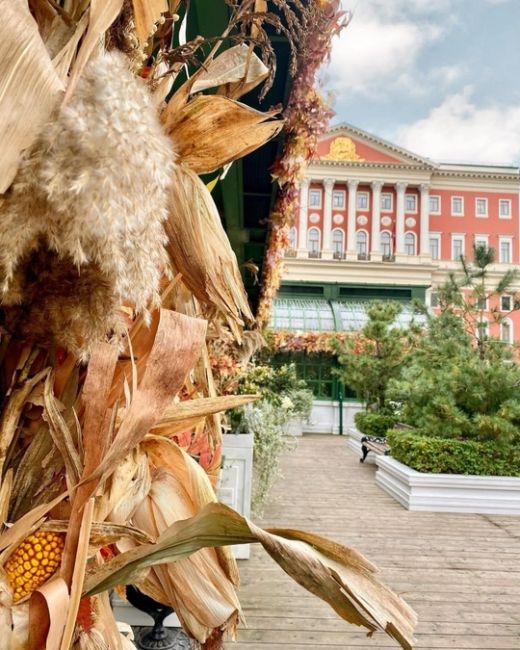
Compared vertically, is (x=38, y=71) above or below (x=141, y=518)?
above

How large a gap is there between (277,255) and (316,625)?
2370 mm

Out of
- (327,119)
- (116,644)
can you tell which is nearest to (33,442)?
(116,644)

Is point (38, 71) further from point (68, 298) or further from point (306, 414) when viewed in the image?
point (306, 414)

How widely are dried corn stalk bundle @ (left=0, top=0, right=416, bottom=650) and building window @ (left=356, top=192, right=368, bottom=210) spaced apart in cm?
3268

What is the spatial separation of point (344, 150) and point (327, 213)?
448 centimetres

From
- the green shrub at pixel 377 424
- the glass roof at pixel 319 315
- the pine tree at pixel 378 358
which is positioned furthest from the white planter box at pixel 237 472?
the glass roof at pixel 319 315

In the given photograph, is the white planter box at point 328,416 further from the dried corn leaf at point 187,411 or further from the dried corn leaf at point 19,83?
the dried corn leaf at point 19,83

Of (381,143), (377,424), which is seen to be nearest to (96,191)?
(377,424)

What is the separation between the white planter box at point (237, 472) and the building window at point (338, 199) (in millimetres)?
28535

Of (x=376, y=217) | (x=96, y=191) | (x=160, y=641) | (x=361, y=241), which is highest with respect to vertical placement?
(x=376, y=217)

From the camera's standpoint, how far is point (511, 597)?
12.3 ft

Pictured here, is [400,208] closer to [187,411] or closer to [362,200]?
[362,200]

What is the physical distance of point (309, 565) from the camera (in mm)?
374

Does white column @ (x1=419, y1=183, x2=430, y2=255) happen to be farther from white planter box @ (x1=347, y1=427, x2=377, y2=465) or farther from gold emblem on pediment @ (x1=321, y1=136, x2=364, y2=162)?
white planter box @ (x1=347, y1=427, x2=377, y2=465)
